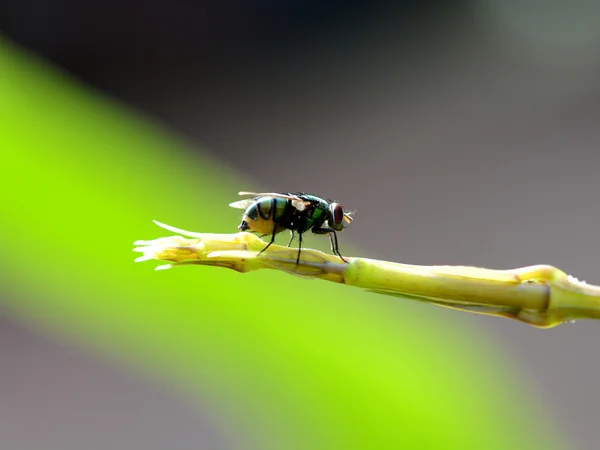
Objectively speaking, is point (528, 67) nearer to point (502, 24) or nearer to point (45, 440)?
point (502, 24)

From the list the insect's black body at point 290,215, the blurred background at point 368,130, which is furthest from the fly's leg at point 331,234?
the blurred background at point 368,130

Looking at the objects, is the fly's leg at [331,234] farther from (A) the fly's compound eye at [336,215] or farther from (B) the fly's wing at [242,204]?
(B) the fly's wing at [242,204]

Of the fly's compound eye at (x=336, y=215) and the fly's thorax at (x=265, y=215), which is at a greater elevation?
the fly's compound eye at (x=336, y=215)

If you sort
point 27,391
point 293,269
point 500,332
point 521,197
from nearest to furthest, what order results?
1. point 293,269
2. point 500,332
3. point 27,391
4. point 521,197

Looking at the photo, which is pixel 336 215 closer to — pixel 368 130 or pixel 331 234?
pixel 331 234

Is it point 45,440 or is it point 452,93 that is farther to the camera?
point 452,93

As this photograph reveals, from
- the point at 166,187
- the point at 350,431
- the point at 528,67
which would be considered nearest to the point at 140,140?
the point at 166,187

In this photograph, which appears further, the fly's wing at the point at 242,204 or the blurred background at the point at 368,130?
the blurred background at the point at 368,130
